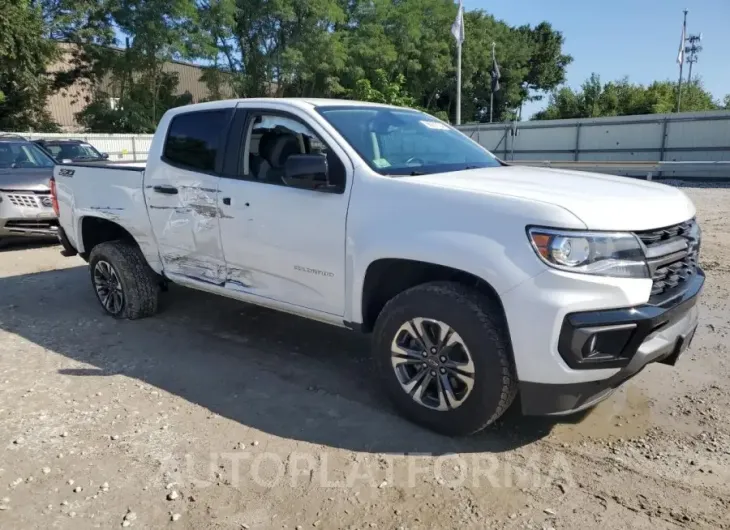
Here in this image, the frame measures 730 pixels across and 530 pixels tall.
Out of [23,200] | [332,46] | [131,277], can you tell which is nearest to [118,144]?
[332,46]

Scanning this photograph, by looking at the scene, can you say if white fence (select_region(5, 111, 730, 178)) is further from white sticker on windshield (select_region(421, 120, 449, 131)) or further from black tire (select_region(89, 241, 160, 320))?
white sticker on windshield (select_region(421, 120, 449, 131))

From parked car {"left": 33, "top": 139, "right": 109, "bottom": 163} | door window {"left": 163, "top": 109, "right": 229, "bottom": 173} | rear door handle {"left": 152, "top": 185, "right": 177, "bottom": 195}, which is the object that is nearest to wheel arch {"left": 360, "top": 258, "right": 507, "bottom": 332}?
door window {"left": 163, "top": 109, "right": 229, "bottom": 173}

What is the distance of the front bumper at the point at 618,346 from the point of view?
9.15 ft

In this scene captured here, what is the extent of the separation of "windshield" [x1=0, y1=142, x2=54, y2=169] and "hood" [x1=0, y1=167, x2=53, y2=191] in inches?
19.6

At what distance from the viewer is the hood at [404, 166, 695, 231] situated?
2881mm

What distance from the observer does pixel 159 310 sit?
19.4 ft

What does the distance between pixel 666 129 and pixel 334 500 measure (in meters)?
24.2

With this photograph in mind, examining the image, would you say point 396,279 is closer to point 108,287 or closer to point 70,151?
point 108,287

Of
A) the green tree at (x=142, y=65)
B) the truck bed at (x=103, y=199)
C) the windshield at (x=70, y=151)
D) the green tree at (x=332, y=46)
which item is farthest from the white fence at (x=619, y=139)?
the truck bed at (x=103, y=199)

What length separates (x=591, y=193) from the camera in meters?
3.16

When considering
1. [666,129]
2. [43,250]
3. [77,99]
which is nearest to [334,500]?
[43,250]

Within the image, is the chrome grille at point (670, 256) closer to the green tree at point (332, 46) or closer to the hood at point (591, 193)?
the hood at point (591, 193)

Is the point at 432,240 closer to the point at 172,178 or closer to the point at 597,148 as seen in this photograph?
the point at 172,178

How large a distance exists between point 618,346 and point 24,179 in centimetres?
924
